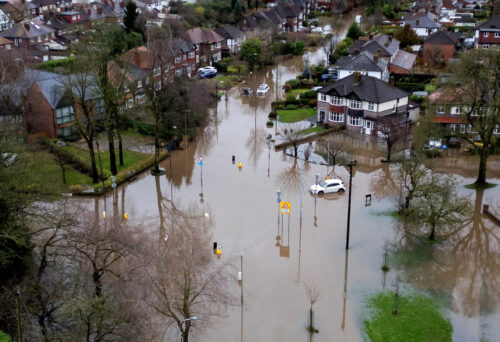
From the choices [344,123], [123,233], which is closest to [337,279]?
[123,233]

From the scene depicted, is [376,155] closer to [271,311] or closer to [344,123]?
[344,123]

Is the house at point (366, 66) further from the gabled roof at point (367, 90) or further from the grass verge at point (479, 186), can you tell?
the grass verge at point (479, 186)

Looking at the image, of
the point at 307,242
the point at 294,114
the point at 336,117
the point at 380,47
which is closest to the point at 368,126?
the point at 336,117

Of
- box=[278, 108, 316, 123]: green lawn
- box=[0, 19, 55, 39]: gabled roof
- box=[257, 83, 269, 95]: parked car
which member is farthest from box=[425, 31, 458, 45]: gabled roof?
box=[0, 19, 55, 39]: gabled roof

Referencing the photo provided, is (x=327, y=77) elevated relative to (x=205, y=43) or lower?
lower

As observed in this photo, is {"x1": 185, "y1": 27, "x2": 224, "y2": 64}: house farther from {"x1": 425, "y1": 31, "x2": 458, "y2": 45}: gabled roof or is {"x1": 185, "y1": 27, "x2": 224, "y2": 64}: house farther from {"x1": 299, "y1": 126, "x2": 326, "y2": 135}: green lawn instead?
{"x1": 425, "y1": 31, "x2": 458, "y2": 45}: gabled roof

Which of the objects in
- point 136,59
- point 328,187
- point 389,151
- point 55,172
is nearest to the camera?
point 328,187

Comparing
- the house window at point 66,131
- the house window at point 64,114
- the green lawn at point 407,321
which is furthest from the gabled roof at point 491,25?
the green lawn at point 407,321

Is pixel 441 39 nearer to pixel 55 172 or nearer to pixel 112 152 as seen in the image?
pixel 112 152

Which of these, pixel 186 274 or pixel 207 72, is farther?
pixel 207 72

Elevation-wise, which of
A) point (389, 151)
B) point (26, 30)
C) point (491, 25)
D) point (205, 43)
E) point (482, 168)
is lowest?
point (389, 151)
